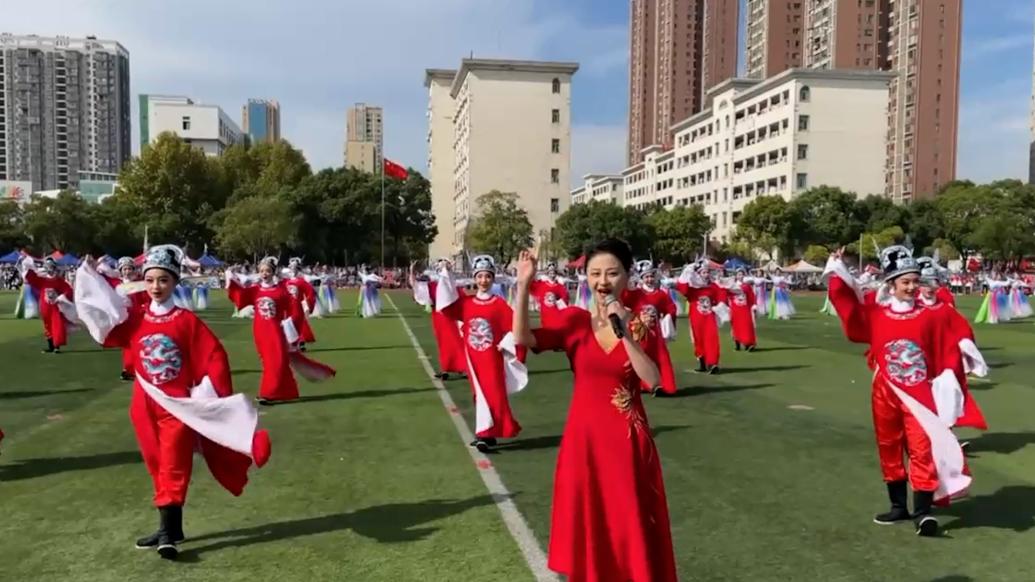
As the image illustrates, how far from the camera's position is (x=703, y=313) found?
14094mm

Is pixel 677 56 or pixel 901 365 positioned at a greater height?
pixel 677 56

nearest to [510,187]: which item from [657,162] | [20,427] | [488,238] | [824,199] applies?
[488,238]

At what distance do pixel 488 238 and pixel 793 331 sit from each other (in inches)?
1495

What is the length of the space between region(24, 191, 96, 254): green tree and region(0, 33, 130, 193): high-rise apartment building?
6418 cm

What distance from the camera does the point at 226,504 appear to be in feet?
20.2

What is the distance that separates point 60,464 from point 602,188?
455 feet

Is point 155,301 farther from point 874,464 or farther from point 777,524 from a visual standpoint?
point 874,464

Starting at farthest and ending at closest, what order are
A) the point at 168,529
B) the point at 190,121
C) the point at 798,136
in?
the point at 190,121
the point at 798,136
the point at 168,529

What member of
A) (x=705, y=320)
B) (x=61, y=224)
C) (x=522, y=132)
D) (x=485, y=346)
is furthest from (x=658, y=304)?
(x=522, y=132)

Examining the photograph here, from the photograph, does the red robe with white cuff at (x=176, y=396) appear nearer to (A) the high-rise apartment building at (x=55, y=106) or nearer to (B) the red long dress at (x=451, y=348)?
(B) the red long dress at (x=451, y=348)

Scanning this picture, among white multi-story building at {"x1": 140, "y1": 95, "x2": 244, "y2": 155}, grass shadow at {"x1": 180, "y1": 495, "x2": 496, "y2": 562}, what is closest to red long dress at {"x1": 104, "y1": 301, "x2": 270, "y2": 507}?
grass shadow at {"x1": 180, "y1": 495, "x2": 496, "y2": 562}

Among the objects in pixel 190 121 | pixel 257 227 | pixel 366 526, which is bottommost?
pixel 366 526

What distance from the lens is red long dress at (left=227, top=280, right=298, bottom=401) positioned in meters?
10.2

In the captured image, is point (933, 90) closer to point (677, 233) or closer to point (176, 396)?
point (677, 233)
